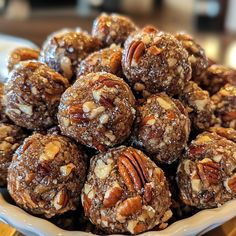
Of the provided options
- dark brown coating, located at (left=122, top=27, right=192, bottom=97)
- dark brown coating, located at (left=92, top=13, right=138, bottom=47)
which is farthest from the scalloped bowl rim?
dark brown coating, located at (left=92, top=13, right=138, bottom=47)

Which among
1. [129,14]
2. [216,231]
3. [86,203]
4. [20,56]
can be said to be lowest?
[129,14]

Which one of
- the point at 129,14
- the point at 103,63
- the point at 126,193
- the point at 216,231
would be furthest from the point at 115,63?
the point at 129,14

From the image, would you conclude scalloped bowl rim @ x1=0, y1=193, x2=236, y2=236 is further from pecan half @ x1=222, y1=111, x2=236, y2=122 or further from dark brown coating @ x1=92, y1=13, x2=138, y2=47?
dark brown coating @ x1=92, y1=13, x2=138, y2=47

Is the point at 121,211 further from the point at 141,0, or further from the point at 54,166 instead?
the point at 141,0

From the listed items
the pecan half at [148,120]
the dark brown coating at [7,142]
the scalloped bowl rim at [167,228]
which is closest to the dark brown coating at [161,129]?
the pecan half at [148,120]

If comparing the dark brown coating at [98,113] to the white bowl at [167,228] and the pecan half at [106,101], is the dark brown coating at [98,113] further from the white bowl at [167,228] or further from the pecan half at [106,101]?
the white bowl at [167,228]

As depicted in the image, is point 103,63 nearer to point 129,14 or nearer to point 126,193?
point 126,193
